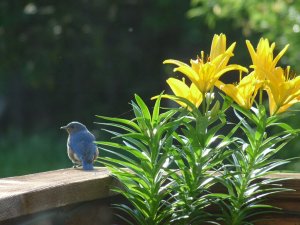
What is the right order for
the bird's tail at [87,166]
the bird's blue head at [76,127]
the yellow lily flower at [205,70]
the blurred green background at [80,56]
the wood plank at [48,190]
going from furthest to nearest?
the blurred green background at [80,56] → the bird's blue head at [76,127] → the bird's tail at [87,166] → the yellow lily flower at [205,70] → the wood plank at [48,190]

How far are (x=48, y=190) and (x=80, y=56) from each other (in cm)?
1983

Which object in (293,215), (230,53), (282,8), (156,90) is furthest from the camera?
(156,90)

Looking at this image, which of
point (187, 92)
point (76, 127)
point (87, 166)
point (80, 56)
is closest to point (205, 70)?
point (187, 92)

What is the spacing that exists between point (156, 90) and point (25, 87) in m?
3.81

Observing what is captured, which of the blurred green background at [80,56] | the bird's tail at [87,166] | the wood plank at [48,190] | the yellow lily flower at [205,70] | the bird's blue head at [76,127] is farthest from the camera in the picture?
the blurred green background at [80,56]

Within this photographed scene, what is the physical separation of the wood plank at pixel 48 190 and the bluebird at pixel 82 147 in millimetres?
211

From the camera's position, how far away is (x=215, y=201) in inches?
115

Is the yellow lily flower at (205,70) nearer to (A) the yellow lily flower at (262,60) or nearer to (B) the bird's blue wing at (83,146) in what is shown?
(A) the yellow lily flower at (262,60)

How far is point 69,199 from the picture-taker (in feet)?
9.24

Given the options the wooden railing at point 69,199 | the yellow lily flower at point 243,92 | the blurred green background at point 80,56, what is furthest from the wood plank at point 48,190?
the blurred green background at point 80,56

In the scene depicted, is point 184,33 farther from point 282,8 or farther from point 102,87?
point 282,8

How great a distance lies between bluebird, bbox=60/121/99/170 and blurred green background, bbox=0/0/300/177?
51.9 ft

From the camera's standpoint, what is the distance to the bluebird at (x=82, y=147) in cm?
343

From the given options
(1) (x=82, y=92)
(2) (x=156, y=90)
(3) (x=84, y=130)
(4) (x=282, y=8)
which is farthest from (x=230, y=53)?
(1) (x=82, y=92)
